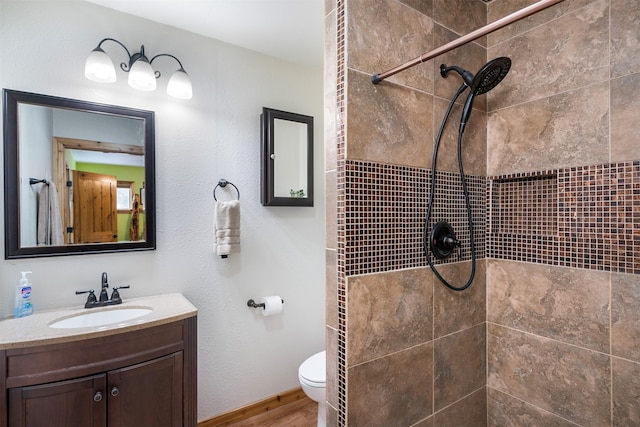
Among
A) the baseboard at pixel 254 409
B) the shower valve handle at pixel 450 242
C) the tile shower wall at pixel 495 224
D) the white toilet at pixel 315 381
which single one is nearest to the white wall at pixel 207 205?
the baseboard at pixel 254 409

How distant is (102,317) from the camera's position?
165 centimetres

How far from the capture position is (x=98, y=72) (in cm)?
163

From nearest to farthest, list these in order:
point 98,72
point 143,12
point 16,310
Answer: point 16,310 → point 98,72 → point 143,12

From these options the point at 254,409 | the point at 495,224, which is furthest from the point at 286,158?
the point at 254,409

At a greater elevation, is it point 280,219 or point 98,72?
point 98,72

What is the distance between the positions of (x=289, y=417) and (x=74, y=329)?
1538 mm

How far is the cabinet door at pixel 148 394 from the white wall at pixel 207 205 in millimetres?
465

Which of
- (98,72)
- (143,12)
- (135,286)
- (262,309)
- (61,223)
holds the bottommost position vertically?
(262,309)

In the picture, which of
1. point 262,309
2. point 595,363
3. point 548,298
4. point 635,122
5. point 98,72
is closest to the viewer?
point 635,122

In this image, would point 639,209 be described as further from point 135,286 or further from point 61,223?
point 61,223

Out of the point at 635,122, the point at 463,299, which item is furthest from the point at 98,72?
the point at 635,122

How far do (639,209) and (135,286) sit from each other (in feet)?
7.86

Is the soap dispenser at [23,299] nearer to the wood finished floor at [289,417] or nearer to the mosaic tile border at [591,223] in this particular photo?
the wood finished floor at [289,417]

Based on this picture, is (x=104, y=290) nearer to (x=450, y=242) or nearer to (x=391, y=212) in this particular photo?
(x=391, y=212)
